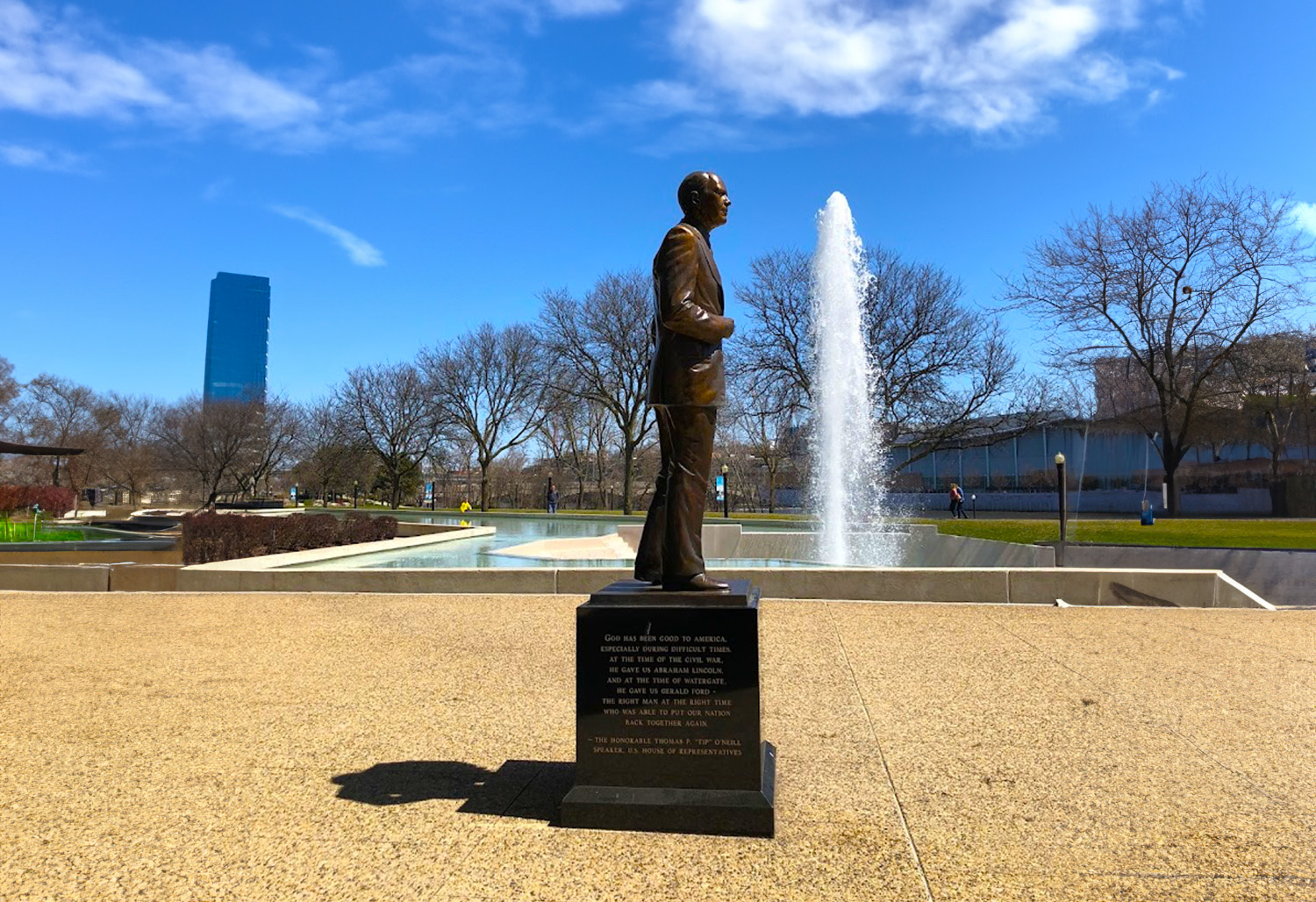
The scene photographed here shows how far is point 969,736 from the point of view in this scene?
5.08 meters

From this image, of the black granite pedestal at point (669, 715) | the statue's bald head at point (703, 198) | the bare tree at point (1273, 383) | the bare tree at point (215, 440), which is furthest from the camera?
the bare tree at point (215, 440)

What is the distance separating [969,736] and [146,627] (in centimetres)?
852

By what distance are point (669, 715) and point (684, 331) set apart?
185 centimetres

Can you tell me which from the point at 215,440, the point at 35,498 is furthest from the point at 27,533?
the point at 215,440

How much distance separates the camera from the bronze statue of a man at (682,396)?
4078mm

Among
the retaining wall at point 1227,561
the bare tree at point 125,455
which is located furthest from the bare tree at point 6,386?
the retaining wall at point 1227,561

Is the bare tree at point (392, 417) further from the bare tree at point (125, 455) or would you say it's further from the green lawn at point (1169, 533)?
the green lawn at point (1169, 533)

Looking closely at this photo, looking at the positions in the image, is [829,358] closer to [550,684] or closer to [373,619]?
[373,619]

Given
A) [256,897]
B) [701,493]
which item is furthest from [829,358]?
[256,897]

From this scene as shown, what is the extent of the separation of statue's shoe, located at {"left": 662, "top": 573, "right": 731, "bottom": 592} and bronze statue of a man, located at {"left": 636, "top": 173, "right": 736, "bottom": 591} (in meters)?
0.02

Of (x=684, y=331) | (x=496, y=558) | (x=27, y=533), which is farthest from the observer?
(x=27, y=533)

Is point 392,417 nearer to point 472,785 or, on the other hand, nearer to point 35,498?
point 35,498

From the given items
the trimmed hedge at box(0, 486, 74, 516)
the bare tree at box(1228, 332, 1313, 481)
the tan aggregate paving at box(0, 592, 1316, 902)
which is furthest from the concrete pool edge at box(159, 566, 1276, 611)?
the bare tree at box(1228, 332, 1313, 481)

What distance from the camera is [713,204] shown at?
4.38 meters
